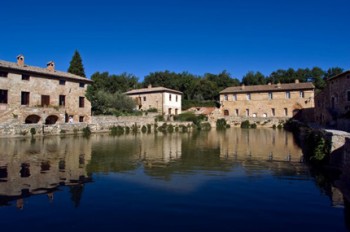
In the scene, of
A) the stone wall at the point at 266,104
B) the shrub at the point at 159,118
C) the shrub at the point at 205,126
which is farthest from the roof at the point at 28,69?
the stone wall at the point at 266,104

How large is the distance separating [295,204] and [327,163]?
5713 millimetres

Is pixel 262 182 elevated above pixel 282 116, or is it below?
below

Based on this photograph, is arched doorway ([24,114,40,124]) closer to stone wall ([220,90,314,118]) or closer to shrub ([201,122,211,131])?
shrub ([201,122,211,131])

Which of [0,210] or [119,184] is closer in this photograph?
[0,210]

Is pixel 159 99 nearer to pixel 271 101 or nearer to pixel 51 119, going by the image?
pixel 271 101

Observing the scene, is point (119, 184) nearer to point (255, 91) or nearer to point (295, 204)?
point (295, 204)

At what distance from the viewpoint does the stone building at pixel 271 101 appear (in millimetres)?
48328

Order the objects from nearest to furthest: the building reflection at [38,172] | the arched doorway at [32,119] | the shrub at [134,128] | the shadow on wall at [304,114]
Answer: the building reflection at [38,172]
the arched doorway at [32,119]
the shrub at [134,128]
the shadow on wall at [304,114]

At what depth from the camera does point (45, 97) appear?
32.6 m

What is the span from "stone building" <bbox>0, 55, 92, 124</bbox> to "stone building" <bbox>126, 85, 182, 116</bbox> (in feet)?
53.3

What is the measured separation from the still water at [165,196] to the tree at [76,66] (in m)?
35.9

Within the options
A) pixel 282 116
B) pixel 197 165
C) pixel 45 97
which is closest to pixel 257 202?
pixel 197 165

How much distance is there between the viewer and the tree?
47969mm

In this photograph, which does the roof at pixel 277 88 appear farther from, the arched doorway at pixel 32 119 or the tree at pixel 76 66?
the arched doorway at pixel 32 119
